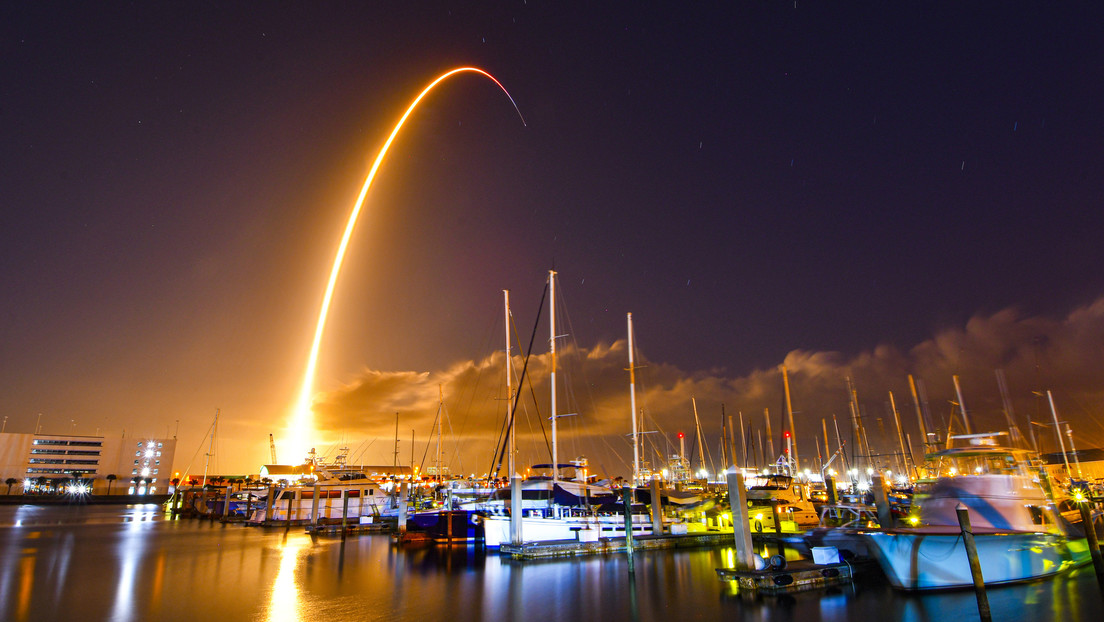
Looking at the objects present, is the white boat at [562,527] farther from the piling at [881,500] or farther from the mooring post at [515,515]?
the piling at [881,500]

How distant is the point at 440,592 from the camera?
29.1m

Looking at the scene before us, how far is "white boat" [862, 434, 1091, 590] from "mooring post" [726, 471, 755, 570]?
5.38m

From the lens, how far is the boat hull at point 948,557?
81.7 ft

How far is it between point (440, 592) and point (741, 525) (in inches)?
598

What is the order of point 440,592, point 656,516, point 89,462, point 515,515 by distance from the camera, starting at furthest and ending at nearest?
point 89,462
point 656,516
point 515,515
point 440,592

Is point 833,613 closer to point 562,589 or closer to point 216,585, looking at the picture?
→ point 562,589

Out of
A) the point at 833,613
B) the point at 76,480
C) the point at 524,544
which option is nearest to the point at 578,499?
the point at 524,544

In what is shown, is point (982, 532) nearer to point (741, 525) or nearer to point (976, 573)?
point (976, 573)

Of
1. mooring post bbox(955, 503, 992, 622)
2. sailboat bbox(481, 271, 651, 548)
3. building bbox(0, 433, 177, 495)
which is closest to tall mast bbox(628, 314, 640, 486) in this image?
sailboat bbox(481, 271, 651, 548)

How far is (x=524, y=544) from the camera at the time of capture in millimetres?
38812

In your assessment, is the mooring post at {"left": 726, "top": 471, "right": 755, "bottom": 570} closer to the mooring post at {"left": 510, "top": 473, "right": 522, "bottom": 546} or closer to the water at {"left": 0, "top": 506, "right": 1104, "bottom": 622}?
the water at {"left": 0, "top": 506, "right": 1104, "bottom": 622}

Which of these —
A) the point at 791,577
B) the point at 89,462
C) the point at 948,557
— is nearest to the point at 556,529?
the point at 791,577

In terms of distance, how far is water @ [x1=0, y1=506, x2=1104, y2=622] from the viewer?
2372cm

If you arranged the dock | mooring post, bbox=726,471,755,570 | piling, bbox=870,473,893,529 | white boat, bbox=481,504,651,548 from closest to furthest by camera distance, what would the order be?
mooring post, bbox=726,471,755,570 < piling, bbox=870,473,893,529 < the dock < white boat, bbox=481,504,651,548
